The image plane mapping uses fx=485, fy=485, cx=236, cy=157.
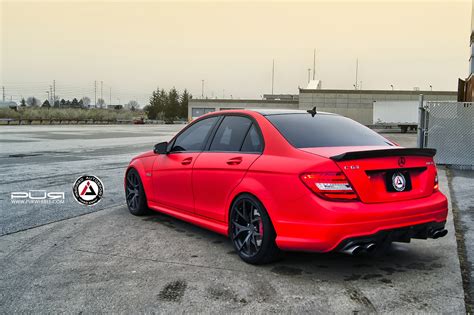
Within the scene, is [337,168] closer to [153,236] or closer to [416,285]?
[416,285]

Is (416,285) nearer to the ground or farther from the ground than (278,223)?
nearer to the ground

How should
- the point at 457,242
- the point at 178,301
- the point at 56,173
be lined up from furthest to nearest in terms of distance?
the point at 56,173 < the point at 457,242 < the point at 178,301

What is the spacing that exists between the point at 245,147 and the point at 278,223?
1020 millimetres

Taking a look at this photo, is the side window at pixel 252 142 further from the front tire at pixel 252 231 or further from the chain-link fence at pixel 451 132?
the chain-link fence at pixel 451 132

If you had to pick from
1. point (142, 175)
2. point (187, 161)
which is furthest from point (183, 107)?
point (187, 161)

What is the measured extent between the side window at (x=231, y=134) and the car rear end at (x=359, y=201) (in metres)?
0.68

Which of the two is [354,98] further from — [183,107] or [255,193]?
[183,107]

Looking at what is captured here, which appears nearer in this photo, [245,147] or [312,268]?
[312,268]

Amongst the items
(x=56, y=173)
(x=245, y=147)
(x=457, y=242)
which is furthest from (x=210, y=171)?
(x=56, y=173)

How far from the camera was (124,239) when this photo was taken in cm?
567

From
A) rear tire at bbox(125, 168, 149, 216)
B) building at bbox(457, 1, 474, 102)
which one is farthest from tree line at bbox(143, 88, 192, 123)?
rear tire at bbox(125, 168, 149, 216)

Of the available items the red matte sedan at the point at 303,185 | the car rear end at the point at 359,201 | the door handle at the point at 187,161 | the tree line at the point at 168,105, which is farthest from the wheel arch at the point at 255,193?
the tree line at the point at 168,105

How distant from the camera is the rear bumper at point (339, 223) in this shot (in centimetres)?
397

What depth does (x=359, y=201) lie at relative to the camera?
13.4 ft
